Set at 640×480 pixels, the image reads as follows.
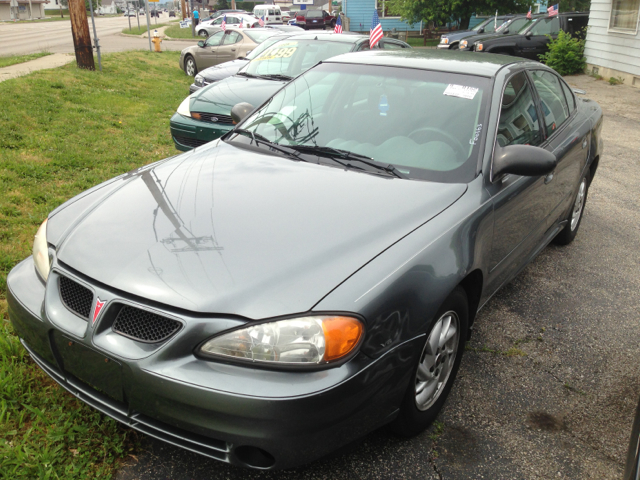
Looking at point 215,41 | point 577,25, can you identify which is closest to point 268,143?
point 215,41

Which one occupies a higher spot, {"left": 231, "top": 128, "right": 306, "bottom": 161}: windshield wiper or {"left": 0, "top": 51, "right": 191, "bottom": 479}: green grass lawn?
{"left": 231, "top": 128, "right": 306, "bottom": 161}: windshield wiper

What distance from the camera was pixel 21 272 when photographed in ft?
8.49

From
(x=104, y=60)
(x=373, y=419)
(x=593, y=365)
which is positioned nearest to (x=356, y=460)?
(x=373, y=419)

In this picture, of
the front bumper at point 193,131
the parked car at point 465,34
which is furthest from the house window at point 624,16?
the front bumper at point 193,131

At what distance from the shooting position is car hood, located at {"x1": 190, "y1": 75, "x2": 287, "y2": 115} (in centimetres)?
666

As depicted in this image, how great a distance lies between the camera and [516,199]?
123 inches

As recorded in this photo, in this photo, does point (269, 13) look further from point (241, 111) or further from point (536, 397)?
point (536, 397)

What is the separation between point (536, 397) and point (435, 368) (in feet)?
2.53

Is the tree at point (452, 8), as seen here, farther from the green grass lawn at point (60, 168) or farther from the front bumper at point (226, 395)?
the front bumper at point (226, 395)

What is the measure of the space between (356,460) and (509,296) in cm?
209

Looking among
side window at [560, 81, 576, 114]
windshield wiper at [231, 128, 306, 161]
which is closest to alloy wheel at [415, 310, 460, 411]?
windshield wiper at [231, 128, 306, 161]

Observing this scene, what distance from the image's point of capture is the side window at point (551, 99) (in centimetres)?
388

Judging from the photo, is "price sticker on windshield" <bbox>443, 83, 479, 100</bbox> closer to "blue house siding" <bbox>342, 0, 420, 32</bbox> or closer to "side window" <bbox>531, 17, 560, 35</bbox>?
"side window" <bbox>531, 17, 560, 35</bbox>

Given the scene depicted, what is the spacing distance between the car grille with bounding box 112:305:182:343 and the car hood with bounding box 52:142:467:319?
0.07 metres
